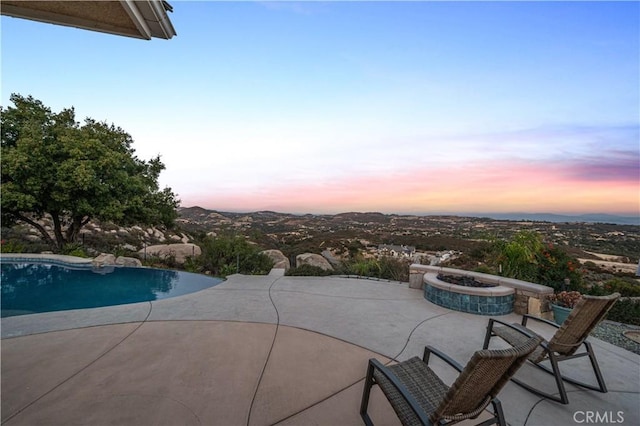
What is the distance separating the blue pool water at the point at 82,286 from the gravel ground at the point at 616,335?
28.1 ft

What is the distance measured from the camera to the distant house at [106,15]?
2.13m

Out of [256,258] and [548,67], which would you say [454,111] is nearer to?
[548,67]

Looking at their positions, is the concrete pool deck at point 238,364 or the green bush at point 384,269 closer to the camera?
the concrete pool deck at point 238,364

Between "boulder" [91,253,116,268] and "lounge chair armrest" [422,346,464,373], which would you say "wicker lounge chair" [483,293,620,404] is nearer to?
"lounge chair armrest" [422,346,464,373]

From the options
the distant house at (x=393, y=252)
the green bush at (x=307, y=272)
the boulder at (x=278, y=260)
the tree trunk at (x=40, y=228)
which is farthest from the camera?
the tree trunk at (x=40, y=228)

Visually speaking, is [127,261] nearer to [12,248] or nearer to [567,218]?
[12,248]

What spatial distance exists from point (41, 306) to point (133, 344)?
431 cm

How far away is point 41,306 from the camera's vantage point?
6.07 m

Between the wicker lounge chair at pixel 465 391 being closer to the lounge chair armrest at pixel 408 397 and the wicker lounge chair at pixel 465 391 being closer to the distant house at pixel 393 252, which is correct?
the lounge chair armrest at pixel 408 397

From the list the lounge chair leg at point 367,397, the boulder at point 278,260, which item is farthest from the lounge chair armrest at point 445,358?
the boulder at point 278,260

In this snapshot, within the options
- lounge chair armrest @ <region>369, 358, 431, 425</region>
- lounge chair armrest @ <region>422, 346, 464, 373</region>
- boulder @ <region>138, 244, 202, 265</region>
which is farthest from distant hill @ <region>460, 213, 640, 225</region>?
boulder @ <region>138, 244, 202, 265</region>

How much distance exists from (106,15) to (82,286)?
8.06m

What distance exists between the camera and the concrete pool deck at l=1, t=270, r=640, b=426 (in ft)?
8.23

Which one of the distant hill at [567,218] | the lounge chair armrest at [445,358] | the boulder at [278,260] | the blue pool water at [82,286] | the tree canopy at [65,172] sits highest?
the tree canopy at [65,172]
